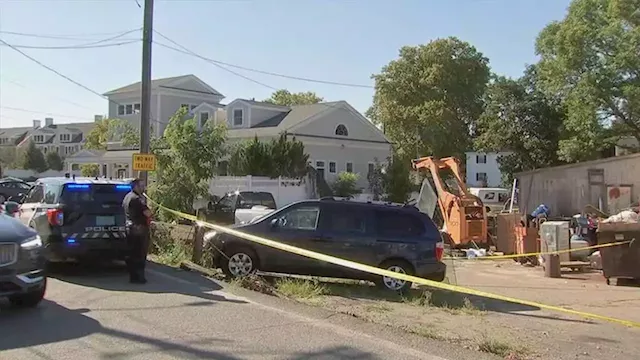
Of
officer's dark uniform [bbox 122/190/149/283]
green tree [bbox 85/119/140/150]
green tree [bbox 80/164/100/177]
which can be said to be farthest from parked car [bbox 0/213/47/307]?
green tree [bbox 80/164/100/177]

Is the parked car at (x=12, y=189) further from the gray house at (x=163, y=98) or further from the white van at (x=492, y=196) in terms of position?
the white van at (x=492, y=196)

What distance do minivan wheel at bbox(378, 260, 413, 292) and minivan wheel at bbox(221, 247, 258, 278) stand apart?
2.23 meters

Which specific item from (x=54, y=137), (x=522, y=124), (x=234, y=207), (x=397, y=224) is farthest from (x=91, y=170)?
(x=54, y=137)

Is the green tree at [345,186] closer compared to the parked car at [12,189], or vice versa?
the parked car at [12,189]

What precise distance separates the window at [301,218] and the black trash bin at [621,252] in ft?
22.3

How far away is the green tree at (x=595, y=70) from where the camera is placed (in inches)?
1233

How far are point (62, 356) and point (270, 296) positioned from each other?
4.04 meters

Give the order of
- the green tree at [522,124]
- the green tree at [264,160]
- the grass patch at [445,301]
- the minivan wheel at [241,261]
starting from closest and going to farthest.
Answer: the grass patch at [445,301], the minivan wheel at [241,261], the green tree at [264,160], the green tree at [522,124]

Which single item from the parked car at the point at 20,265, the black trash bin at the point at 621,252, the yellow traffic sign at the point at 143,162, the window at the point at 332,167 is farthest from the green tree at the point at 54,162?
the parked car at the point at 20,265

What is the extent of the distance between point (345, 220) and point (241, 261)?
1.95 meters

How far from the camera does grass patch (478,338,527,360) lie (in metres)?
7.29

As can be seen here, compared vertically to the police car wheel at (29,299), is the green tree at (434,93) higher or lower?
higher

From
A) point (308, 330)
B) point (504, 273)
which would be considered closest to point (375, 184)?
point (504, 273)

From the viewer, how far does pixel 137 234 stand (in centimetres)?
1098
